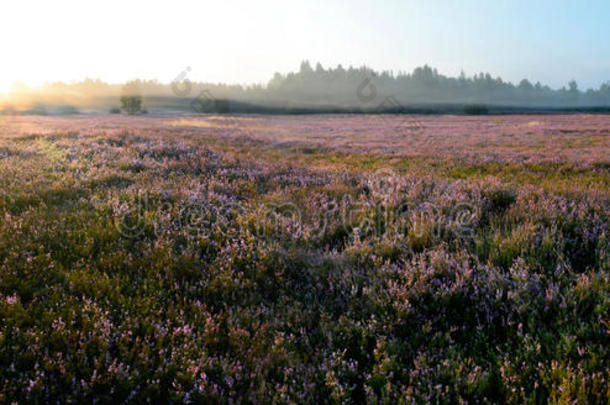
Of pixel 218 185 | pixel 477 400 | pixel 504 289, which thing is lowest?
pixel 477 400

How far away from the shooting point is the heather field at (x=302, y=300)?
245 centimetres

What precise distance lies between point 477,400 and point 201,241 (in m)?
3.41

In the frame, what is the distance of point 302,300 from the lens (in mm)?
3584

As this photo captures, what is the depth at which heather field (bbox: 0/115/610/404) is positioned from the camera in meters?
2.45

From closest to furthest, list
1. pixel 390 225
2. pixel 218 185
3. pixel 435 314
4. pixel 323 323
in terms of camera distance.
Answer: pixel 323 323 < pixel 435 314 < pixel 390 225 < pixel 218 185

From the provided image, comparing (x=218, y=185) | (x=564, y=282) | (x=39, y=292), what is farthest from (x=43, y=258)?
(x=564, y=282)

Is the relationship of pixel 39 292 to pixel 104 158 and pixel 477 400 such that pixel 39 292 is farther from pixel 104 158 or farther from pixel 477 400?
pixel 104 158

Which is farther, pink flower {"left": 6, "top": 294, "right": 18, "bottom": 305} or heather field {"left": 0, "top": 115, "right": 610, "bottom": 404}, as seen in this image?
pink flower {"left": 6, "top": 294, "right": 18, "bottom": 305}

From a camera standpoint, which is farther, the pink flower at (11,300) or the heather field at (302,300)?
the pink flower at (11,300)

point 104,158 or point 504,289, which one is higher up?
point 104,158

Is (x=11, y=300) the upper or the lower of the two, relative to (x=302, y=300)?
upper

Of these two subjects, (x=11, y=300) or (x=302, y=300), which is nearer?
(x=11, y=300)

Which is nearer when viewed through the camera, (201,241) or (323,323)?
(323,323)

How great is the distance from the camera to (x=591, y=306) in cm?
317
